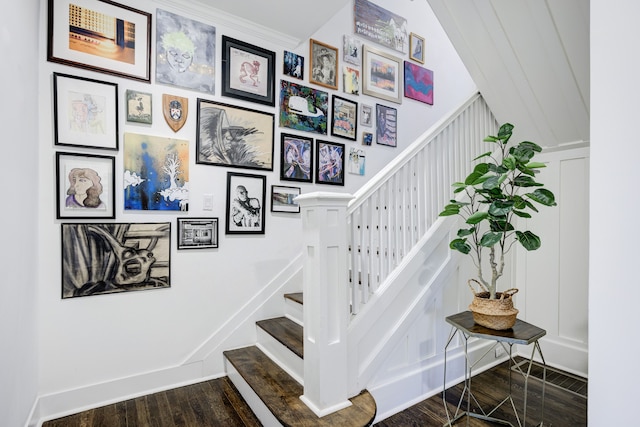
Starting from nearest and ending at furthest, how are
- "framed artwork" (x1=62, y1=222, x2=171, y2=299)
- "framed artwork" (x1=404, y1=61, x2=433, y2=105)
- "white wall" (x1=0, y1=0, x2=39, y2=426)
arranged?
"white wall" (x1=0, y1=0, x2=39, y2=426)
"framed artwork" (x1=62, y1=222, x2=171, y2=299)
"framed artwork" (x1=404, y1=61, x2=433, y2=105)

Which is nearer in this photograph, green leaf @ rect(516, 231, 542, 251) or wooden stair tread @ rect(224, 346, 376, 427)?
wooden stair tread @ rect(224, 346, 376, 427)

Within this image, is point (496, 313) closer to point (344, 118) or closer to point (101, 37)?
point (344, 118)

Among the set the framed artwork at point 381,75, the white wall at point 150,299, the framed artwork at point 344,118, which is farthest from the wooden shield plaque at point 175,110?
the framed artwork at point 381,75

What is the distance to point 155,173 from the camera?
212 centimetres

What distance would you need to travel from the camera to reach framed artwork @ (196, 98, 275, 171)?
7.55ft

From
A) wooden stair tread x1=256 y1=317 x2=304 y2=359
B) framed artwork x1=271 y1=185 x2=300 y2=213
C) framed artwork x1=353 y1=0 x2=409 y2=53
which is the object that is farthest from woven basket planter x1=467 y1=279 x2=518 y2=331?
framed artwork x1=353 y1=0 x2=409 y2=53

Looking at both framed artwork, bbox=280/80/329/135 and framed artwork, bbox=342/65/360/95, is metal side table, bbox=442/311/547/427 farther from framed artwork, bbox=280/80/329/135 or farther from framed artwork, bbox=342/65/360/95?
framed artwork, bbox=342/65/360/95

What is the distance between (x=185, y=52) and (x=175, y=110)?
17.0 inches

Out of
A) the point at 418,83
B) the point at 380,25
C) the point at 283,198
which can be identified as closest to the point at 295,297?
the point at 283,198

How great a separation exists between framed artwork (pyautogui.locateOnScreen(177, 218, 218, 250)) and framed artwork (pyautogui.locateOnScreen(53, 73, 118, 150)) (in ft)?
2.15

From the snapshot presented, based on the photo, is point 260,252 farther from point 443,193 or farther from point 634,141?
point 634,141

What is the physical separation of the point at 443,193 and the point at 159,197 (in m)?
2.03

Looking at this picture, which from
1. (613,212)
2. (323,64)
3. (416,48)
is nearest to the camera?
(613,212)

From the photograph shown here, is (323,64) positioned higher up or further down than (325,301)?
higher up
